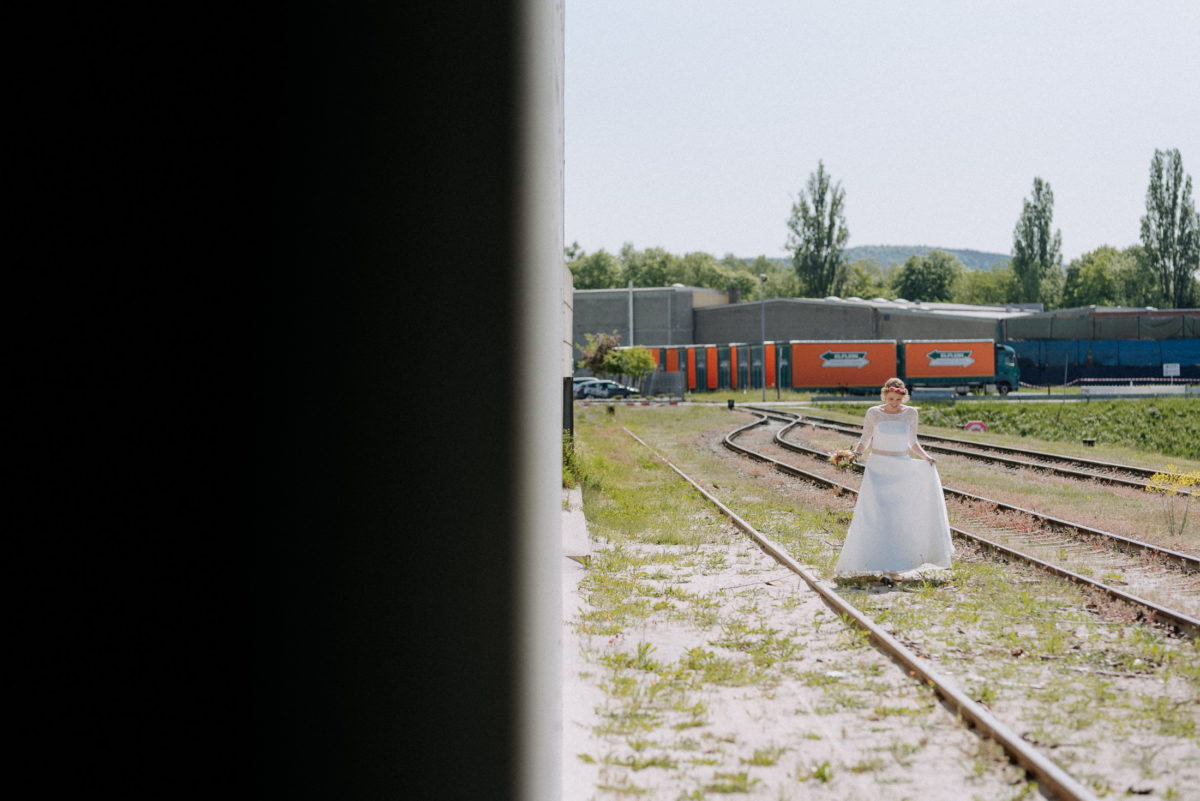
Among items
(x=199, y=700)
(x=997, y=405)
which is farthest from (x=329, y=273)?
(x=997, y=405)

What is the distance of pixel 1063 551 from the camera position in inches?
424

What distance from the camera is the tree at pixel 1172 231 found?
2618 inches

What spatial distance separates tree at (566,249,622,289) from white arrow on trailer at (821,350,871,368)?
73993mm

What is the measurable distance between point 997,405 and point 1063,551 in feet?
102

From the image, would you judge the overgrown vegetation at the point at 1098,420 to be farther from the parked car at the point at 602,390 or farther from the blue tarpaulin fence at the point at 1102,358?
the parked car at the point at 602,390

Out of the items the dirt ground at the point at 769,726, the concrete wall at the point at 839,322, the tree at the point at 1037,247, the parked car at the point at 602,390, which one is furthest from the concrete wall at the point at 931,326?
the dirt ground at the point at 769,726

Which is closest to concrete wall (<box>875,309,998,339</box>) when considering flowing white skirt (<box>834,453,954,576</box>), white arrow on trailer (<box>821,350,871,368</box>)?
white arrow on trailer (<box>821,350,871,368</box>)

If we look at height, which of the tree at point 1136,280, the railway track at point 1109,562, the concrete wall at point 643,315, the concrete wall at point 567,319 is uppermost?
the tree at point 1136,280

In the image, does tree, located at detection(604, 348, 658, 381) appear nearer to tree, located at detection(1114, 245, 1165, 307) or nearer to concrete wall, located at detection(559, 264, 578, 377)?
tree, located at detection(1114, 245, 1165, 307)

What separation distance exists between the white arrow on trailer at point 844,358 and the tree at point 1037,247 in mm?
44863

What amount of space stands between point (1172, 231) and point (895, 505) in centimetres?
6727

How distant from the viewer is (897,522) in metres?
8.94

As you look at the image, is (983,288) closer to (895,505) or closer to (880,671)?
(895,505)

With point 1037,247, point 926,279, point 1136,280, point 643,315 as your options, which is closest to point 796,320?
point 643,315
